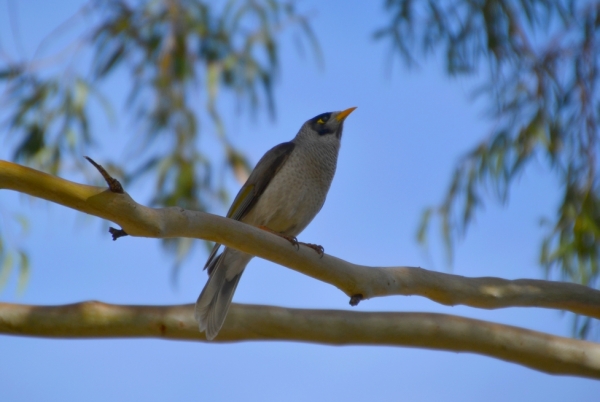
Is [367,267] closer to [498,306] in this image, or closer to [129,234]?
[498,306]

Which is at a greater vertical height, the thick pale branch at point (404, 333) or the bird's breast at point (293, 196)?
the bird's breast at point (293, 196)

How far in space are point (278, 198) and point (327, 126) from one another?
0.91 metres

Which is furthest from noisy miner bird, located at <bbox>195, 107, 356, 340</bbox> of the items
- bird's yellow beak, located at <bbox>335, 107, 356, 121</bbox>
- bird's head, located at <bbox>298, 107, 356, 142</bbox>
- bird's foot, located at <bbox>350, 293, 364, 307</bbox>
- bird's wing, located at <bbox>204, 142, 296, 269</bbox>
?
bird's foot, located at <bbox>350, 293, 364, 307</bbox>

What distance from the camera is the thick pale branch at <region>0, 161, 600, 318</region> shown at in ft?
8.32

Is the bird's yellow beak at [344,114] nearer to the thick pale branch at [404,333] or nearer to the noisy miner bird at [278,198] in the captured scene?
the noisy miner bird at [278,198]

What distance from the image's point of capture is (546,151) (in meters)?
4.75

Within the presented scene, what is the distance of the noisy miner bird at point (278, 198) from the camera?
4.07 m

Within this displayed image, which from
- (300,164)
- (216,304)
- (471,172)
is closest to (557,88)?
(471,172)

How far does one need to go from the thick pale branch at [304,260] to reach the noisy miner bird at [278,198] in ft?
2.53

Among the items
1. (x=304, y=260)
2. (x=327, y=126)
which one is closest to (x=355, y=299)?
(x=304, y=260)

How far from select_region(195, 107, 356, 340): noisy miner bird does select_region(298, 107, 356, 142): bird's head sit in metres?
0.24

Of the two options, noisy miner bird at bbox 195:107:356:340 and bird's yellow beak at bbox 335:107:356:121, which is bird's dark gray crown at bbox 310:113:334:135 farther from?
noisy miner bird at bbox 195:107:356:340

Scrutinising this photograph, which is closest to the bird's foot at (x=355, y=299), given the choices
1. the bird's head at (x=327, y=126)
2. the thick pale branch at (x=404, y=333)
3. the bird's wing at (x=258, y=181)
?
the thick pale branch at (x=404, y=333)

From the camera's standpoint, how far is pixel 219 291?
153 inches
